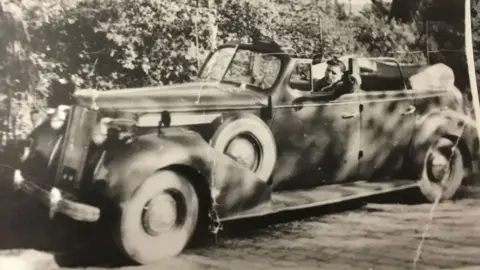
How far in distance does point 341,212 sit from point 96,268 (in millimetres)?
558

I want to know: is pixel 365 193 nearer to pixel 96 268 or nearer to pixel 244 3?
pixel 244 3

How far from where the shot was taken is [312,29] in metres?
1.30

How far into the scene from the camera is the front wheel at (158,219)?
3.61 ft

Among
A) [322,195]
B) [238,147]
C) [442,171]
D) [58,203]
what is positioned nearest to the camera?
[58,203]

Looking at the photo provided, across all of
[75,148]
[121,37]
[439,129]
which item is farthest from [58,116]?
[439,129]

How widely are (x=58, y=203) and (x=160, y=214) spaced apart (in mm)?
192

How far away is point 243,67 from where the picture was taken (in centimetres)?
128

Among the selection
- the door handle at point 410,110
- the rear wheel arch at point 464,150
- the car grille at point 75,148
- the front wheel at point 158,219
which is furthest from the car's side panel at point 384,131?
the car grille at point 75,148

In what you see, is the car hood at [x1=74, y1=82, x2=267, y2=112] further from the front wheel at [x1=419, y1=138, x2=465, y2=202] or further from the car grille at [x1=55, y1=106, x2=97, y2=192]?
the front wheel at [x1=419, y1=138, x2=465, y2=202]

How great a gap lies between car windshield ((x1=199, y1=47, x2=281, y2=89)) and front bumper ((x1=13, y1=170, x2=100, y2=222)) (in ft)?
1.19

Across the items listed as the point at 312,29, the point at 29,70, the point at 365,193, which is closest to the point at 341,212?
the point at 365,193

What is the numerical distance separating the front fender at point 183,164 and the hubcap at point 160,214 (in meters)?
0.06

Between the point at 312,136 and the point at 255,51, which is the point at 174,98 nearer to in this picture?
the point at 255,51

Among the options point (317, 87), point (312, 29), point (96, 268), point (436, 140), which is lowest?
point (96, 268)
